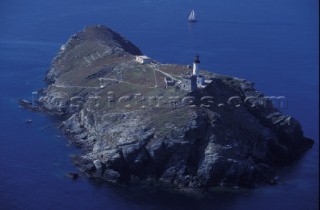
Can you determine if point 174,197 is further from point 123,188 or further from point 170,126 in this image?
point 170,126

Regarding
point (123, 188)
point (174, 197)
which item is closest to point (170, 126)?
point (123, 188)

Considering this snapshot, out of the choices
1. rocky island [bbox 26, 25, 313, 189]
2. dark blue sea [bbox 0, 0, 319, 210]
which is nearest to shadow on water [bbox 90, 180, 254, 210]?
dark blue sea [bbox 0, 0, 319, 210]

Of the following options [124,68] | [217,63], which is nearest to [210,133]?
[124,68]

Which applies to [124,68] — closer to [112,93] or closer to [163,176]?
[112,93]

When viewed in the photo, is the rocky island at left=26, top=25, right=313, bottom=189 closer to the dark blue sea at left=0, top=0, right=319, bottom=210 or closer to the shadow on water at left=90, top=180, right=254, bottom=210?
the shadow on water at left=90, top=180, right=254, bottom=210

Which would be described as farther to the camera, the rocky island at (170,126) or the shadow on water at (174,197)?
the rocky island at (170,126)

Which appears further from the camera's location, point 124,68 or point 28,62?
point 28,62

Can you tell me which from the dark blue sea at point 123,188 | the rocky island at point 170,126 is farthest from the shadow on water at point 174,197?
the rocky island at point 170,126

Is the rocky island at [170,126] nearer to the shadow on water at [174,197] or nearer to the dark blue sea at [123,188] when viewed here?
the shadow on water at [174,197]
